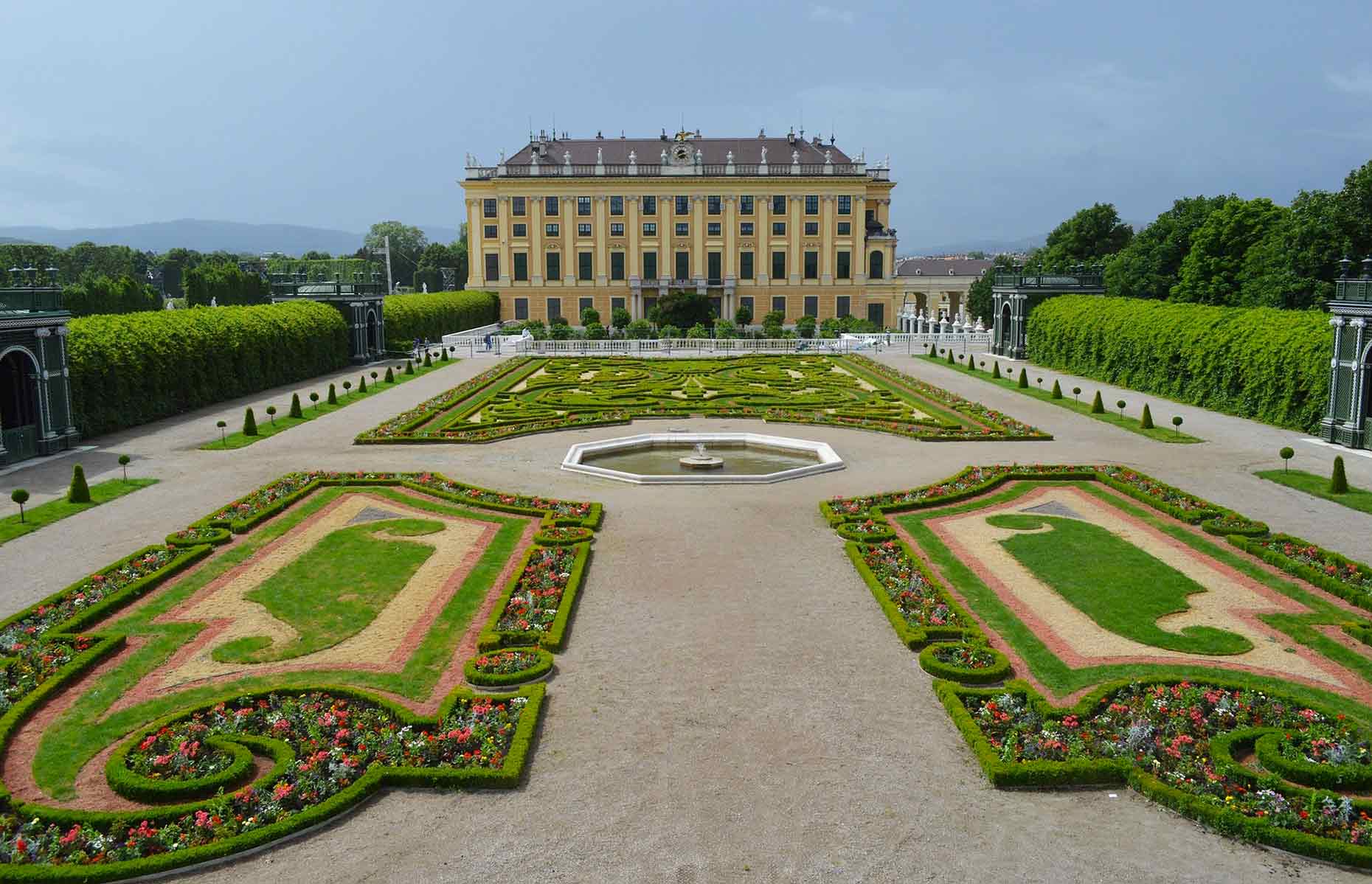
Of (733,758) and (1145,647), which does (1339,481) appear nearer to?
(1145,647)

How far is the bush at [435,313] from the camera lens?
61406 mm

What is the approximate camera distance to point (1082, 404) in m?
40.4

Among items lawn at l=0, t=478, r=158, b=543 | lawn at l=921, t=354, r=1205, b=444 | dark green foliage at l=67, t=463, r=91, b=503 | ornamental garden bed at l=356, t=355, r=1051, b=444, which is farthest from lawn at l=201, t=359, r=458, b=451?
lawn at l=921, t=354, r=1205, b=444

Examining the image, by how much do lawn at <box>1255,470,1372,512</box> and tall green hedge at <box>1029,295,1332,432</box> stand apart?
22.4ft

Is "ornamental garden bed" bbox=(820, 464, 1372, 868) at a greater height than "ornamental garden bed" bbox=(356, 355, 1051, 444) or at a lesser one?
lesser

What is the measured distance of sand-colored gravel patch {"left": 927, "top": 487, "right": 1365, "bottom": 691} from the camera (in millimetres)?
15102

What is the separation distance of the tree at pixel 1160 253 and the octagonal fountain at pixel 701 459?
145ft

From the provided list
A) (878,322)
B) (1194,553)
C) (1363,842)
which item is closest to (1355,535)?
(1194,553)

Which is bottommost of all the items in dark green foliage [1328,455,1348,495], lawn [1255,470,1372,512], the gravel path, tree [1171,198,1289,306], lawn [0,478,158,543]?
the gravel path

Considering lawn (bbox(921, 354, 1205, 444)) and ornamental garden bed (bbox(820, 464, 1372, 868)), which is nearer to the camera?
ornamental garden bed (bbox(820, 464, 1372, 868))

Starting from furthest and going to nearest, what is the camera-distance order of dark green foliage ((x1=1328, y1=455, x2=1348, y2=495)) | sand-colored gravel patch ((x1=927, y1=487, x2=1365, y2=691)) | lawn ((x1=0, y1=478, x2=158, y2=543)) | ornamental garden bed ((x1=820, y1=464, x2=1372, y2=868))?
dark green foliage ((x1=1328, y1=455, x2=1348, y2=495)) < lawn ((x1=0, y1=478, x2=158, y2=543)) < sand-colored gravel patch ((x1=927, y1=487, x2=1365, y2=691)) < ornamental garden bed ((x1=820, y1=464, x2=1372, y2=868))

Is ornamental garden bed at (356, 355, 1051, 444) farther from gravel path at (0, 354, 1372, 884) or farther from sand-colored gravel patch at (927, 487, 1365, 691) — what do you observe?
sand-colored gravel patch at (927, 487, 1365, 691)

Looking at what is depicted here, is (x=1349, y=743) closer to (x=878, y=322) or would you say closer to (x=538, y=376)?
(x=538, y=376)

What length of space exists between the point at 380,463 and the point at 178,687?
15509 millimetres
